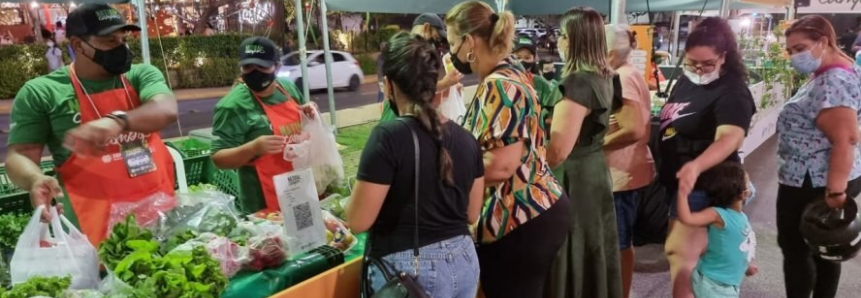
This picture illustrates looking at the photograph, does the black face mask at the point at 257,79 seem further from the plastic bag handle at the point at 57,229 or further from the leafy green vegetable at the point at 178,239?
the plastic bag handle at the point at 57,229

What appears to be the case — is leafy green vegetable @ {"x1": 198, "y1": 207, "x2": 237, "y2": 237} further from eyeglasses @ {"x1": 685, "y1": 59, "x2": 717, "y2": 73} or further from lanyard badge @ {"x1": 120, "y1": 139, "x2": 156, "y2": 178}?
eyeglasses @ {"x1": 685, "y1": 59, "x2": 717, "y2": 73}

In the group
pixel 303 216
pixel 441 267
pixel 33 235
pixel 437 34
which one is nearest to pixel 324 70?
pixel 437 34

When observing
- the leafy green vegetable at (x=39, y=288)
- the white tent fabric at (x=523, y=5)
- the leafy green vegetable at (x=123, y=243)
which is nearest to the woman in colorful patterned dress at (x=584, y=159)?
the leafy green vegetable at (x=123, y=243)

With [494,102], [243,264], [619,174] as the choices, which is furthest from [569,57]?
[243,264]

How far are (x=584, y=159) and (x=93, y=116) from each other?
6.37 ft

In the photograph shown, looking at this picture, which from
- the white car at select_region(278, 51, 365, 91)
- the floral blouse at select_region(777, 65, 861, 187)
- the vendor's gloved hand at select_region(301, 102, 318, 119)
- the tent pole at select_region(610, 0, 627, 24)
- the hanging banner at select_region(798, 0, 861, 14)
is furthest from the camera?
the white car at select_region(278, 51, 365, 91)

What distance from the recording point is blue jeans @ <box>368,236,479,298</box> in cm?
181

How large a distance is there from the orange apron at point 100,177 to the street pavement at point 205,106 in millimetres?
8358

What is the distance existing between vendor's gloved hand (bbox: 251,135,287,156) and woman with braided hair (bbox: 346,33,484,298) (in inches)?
32.1

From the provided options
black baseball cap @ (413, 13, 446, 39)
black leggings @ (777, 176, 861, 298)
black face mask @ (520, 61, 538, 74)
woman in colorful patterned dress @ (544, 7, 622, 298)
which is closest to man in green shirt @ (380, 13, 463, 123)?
black baseball cap @ (413, 13, 446, 39)

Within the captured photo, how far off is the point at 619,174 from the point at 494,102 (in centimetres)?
160

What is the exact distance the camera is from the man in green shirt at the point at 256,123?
A: 103 inches

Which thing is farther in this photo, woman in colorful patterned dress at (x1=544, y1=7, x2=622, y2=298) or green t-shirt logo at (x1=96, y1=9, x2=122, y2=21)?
woman in colorful patterned dress at (x1=544, y1=7, x2=622, y2=298)

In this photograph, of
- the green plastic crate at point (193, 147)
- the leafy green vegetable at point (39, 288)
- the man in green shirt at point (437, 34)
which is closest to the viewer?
the leafy green vegetable at point (39, 288)
